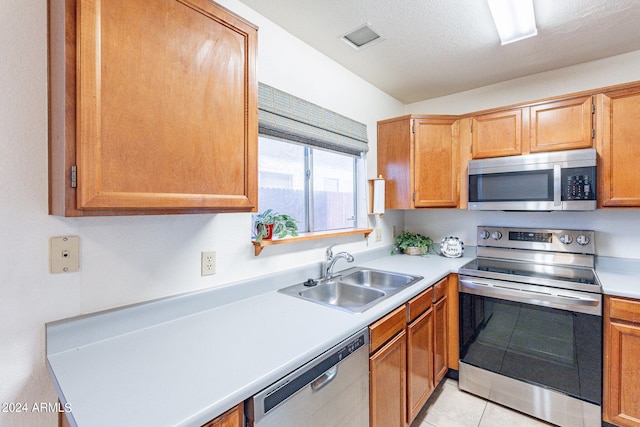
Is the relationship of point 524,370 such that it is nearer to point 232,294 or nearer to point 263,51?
point 232,294

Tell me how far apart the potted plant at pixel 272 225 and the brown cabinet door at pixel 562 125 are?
1.87 m

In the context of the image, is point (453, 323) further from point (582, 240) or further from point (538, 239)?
point (582, 240)

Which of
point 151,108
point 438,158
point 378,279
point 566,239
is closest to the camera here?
point 151,108

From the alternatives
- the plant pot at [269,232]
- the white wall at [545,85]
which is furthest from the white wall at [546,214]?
the plant pot at [269,232]

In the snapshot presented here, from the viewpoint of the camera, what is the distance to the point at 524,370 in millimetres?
A: 1885

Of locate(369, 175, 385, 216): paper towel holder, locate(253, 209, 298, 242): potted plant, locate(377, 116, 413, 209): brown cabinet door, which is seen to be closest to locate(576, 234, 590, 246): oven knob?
locate(377, 116, 413, 209): brown cabinet door

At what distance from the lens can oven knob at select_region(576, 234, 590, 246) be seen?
7.09 ft

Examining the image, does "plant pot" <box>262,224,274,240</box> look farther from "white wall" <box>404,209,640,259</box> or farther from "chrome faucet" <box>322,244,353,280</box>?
"white wall" <box>404,209,640,259</box>

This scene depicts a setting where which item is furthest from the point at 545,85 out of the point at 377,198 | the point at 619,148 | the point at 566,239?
the point at 377,198

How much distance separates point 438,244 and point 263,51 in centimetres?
228

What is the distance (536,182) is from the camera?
6.88ft

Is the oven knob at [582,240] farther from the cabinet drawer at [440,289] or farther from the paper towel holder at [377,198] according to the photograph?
the paper towel holder at [377,198]

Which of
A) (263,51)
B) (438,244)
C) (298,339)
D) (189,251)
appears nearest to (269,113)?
(263,51)

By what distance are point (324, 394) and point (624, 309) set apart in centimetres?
175
